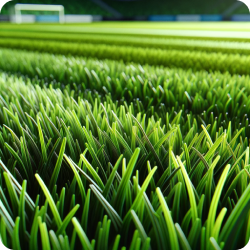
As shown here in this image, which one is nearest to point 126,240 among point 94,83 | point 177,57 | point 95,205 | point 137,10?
point 95,205

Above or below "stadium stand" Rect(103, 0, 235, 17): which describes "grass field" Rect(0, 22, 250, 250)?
below

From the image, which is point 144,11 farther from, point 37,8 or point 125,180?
point 125,180

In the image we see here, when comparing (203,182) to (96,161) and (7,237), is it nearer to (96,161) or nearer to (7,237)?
(96,161)

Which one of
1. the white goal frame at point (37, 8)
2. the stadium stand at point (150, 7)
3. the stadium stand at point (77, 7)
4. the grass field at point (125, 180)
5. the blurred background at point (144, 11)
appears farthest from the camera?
the stadium stand at point (150, 7)

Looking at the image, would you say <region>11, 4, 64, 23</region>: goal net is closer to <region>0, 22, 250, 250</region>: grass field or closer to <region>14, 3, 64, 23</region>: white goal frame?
<region>14, 3, 64, 23</region>: white goal frame

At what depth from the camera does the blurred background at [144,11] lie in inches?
1188

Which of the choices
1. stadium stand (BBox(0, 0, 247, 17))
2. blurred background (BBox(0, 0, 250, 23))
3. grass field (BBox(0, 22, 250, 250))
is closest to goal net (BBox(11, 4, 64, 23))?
blurred background (BBox(0, 0, 250, 23))

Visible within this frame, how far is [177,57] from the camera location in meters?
3.29

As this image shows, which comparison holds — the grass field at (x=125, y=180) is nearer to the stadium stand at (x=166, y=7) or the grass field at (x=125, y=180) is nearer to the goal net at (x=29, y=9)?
the goal net at (x=29, y=9)

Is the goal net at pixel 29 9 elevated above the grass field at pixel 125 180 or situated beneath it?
elevated above

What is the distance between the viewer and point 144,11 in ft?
123

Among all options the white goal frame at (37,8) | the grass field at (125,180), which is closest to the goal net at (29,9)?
the white goal frame at (37,8)

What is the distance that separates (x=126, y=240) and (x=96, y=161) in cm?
23

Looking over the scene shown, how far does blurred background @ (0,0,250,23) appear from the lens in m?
30.2
